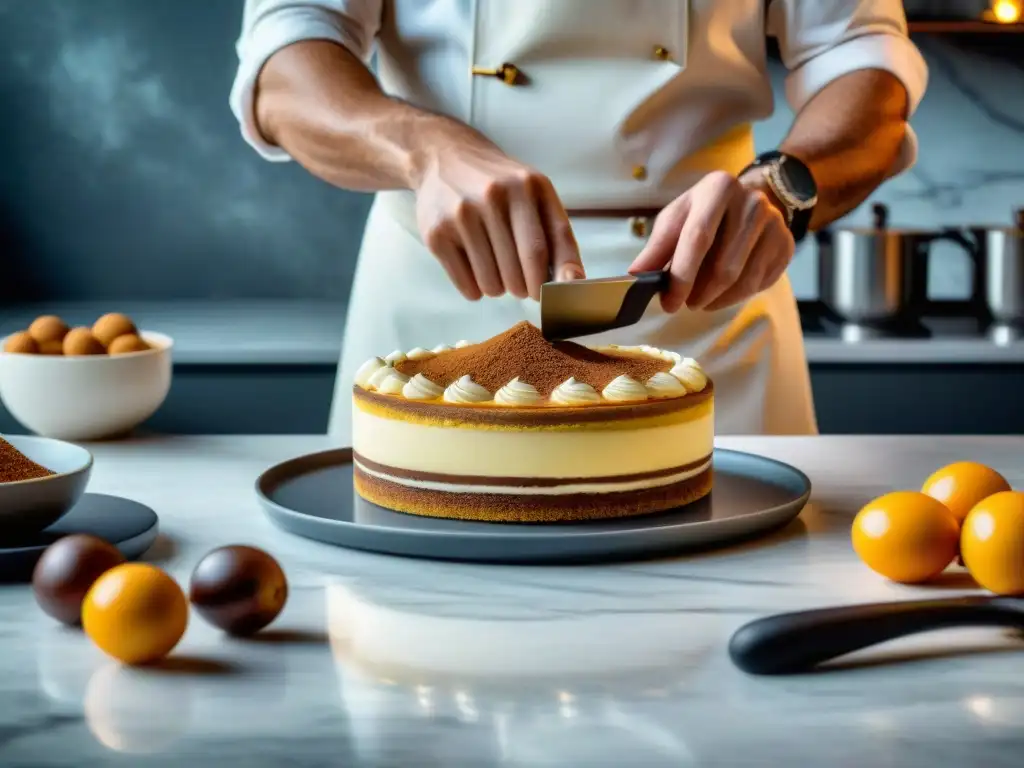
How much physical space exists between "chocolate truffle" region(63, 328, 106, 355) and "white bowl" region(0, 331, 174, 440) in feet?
0.06

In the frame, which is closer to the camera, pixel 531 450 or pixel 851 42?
pixel 531 450

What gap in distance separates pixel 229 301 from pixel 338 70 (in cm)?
177

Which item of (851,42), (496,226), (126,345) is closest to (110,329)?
(126,345)

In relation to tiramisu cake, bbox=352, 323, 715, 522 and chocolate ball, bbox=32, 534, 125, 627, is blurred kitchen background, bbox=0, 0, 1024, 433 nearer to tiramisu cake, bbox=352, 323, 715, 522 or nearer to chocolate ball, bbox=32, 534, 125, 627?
tiramisu cake, bbox=352, 323, 715, 522

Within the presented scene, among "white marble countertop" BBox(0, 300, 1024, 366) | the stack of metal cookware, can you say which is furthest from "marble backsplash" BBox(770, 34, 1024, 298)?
"white marble countertop" BBox(0, 300, 1024, 366)

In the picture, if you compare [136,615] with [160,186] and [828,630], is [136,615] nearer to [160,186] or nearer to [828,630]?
[828,630]

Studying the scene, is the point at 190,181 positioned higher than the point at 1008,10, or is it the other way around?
the point at 1008,10

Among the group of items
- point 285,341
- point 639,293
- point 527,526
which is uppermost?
point 639,293

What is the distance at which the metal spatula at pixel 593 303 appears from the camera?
3.72 feet

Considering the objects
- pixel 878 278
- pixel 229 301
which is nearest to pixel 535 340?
pixel 878 278

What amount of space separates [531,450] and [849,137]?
2.69 ft

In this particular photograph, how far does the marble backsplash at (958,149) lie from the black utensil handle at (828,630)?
8.18 feet

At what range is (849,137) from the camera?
1.70 metres

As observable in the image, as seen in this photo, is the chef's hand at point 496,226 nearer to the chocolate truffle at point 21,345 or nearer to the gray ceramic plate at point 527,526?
the gray ceramic plate at point 527,526
